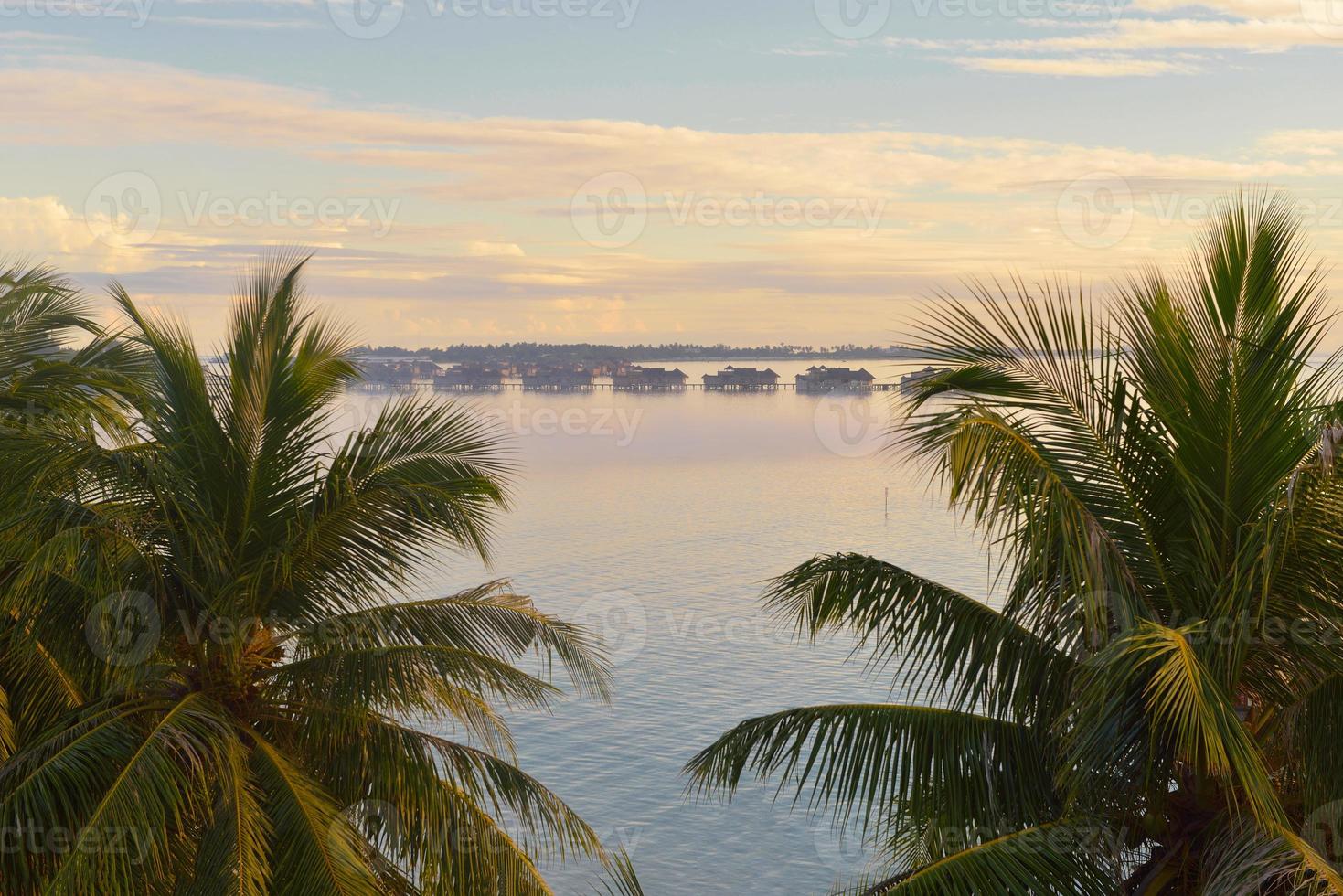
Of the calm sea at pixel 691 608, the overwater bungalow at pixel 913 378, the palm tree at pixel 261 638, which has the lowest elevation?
the calm sea at pixel 691 608

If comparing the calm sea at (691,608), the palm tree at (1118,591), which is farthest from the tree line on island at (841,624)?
the calm sea at (691,608)

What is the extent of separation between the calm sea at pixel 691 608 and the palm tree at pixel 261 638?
3.03m

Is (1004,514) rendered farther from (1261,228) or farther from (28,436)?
(28,436)

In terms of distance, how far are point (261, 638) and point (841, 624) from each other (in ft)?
16.5

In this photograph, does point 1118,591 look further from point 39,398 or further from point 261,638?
point 39,398

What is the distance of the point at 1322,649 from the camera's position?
8.20 meters

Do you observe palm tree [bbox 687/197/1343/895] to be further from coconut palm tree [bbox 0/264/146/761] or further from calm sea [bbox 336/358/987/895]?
coconut palm tree [bbox 0/264/146/761]

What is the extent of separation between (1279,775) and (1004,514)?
2720 millimetres

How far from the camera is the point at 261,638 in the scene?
10.6 metres

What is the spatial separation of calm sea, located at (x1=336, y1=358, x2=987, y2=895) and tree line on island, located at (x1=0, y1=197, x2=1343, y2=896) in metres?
1.59

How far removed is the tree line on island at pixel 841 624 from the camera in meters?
8.20

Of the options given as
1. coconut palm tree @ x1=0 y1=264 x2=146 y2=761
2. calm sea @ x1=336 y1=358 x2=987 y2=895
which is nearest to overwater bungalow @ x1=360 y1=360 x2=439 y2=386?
calm sea @ x1=336 y1=358 x2=987 y2=895

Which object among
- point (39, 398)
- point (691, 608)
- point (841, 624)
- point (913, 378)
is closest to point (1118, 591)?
point (913, 378)

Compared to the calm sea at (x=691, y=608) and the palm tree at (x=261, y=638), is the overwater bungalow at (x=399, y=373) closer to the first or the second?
the calm sea at (x=691, y=608)
